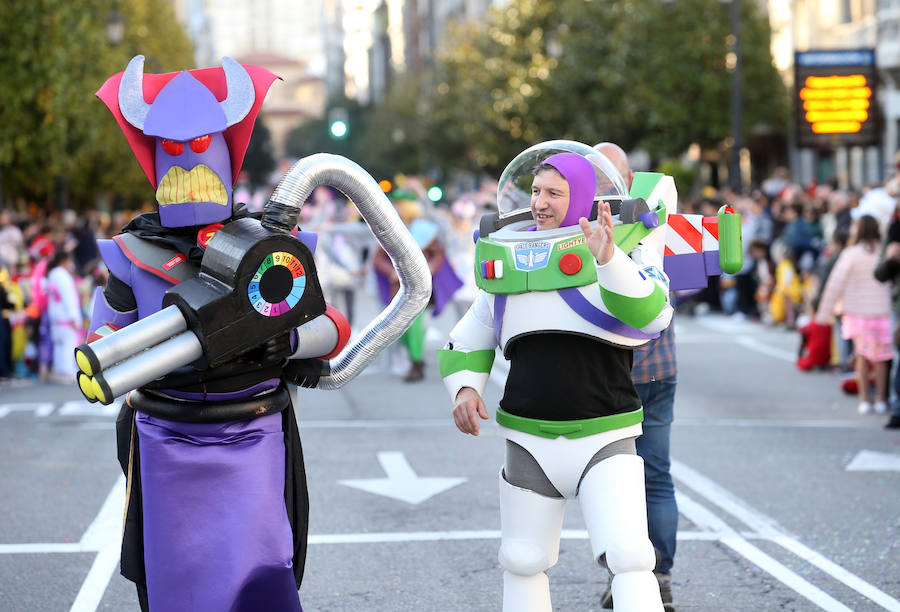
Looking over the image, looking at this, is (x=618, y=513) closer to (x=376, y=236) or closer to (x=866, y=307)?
(x=376, y=236)

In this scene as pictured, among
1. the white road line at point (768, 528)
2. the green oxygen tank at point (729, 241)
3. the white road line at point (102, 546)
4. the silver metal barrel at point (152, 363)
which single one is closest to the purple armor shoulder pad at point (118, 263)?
the silver metal barrel at point (152, 363)

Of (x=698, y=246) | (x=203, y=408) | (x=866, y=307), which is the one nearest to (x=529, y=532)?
(x=203, y=408)

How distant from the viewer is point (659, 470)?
Result: 559 cm

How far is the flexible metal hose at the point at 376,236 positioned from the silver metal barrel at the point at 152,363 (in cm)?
50

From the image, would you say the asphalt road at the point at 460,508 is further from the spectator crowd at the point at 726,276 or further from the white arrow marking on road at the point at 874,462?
the spectator crowd at the point at 726,276

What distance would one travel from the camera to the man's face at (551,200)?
446 centimetres

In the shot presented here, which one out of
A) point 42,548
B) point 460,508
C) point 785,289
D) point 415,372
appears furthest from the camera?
point 785,289

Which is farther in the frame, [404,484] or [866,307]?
[866,307]

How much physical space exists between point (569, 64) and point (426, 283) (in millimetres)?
32488

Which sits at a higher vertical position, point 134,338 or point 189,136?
point 189,136

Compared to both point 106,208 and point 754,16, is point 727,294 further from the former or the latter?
point 106,208

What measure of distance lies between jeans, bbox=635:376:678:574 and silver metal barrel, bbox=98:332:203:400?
217 cm

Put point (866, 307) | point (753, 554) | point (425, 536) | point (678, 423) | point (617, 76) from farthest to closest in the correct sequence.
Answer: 1. point (617, 76)
2. point (866, 307)
3. point (678, 423)
4. point (425, 536)
5. point (753, 554)

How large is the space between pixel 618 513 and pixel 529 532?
310mm
